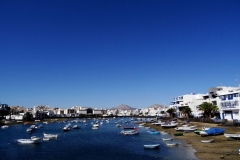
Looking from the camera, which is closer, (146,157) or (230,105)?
(146,157)

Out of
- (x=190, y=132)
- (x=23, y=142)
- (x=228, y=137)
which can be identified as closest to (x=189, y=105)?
(x=190, y=132)

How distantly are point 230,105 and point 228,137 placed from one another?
36243mm

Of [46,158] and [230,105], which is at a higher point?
[230,105]

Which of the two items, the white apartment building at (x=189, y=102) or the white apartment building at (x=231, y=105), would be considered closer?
the white apartment building at (x=231, y=105)

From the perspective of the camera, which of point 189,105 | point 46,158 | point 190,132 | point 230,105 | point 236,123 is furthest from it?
point 189,105

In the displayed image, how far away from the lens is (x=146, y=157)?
36.8 metres

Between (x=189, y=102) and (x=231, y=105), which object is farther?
(x=189, y=102)

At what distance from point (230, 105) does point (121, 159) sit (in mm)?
58103

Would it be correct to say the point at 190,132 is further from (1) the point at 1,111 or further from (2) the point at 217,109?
(1) the point at 1,111

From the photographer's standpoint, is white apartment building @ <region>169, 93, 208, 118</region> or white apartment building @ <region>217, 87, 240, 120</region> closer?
white apartment building @ <region>217, 87, 240, 120</region>

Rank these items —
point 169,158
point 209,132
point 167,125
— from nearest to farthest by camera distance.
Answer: point 169,158 < point 209,132 < point 167,125

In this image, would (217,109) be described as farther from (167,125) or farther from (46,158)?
(46,158)

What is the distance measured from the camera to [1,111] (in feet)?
552

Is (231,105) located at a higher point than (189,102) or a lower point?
lower
